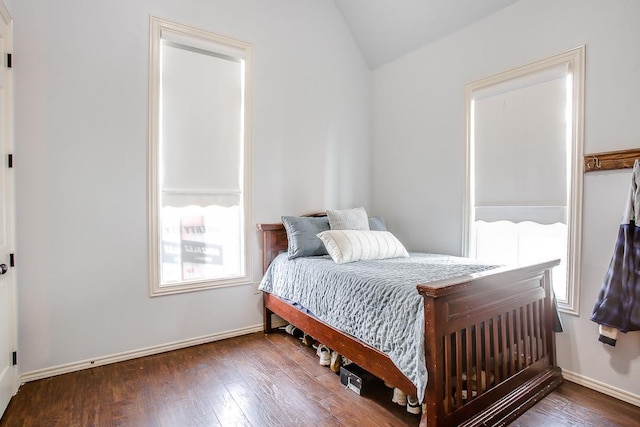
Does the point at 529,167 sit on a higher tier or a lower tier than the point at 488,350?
higher

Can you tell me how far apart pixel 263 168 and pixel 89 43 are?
1545 millimetres

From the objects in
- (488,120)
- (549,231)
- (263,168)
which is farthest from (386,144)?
(549,231)

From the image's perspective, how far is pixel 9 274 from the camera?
6.83ft

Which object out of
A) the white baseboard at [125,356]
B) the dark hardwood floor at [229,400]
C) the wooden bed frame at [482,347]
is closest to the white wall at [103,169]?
the white baseboard at [125,356]

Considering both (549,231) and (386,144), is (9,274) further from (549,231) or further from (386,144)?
(549,231)

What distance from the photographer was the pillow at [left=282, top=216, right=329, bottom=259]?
288cm

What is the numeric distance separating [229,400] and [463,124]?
2.73 meters

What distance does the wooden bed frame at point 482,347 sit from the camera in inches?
62.2

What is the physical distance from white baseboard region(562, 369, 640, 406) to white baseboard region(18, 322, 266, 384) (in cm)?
239

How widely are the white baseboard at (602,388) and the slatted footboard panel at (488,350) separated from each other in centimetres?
14

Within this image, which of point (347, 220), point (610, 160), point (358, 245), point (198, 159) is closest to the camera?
point (610, 160)

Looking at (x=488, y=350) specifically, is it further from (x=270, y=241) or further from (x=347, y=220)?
(x=270, y=241)

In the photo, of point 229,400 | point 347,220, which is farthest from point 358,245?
point 229,400

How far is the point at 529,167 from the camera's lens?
2.57 meters
